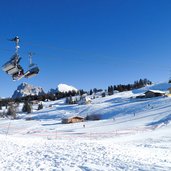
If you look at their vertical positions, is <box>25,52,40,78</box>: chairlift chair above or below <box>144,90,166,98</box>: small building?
below

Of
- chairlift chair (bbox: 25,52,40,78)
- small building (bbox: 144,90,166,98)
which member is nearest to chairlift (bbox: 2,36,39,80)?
chairlift chair (bbox: 25,52,40,78)

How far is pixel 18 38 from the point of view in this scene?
22.9 meters

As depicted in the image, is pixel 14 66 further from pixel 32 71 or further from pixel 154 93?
pixel 154 93

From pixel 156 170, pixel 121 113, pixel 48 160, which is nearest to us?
pixel 156 170

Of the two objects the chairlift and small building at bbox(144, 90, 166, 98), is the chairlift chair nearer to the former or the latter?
the chairlift

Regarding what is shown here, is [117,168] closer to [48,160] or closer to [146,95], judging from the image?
[48,160]

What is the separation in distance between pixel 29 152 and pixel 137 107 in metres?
74.4

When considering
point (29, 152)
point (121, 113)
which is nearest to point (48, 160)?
point (29, 152)

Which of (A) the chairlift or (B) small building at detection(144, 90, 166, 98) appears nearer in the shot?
(A) the chairlift

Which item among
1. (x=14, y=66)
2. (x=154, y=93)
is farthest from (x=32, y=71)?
(x=154, y=93)

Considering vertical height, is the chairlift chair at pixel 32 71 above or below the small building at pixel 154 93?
below

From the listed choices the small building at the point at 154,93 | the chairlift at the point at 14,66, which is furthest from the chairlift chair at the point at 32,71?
the small building at the point at 154,93

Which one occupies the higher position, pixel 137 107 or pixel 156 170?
pixel 137 107

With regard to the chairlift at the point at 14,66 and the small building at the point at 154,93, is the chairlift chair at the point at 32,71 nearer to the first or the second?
the chairlift at the point at 14,66
